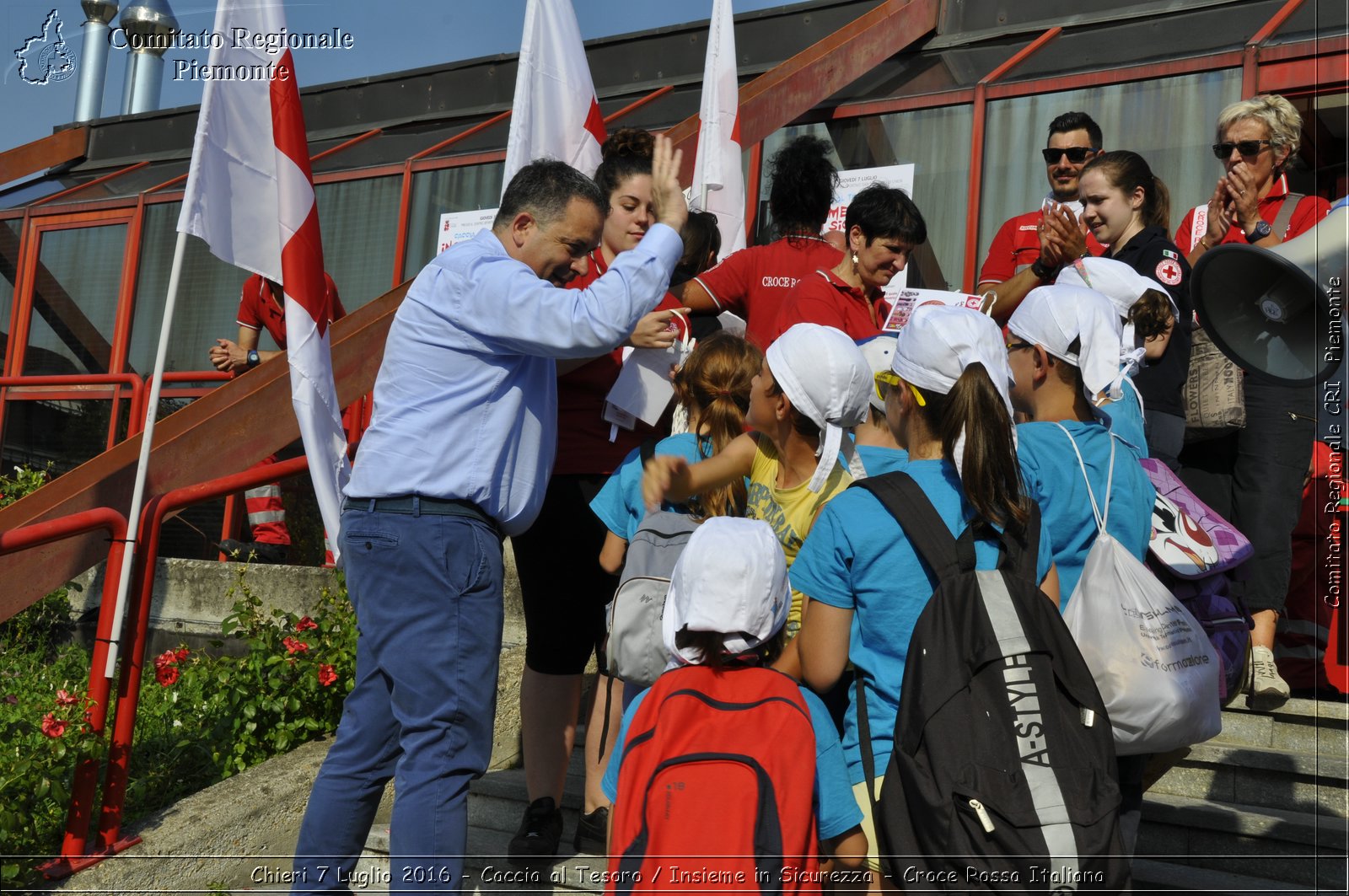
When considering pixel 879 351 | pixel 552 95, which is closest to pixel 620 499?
pixel 879 351

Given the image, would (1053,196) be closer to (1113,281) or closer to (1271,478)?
(1271,478)

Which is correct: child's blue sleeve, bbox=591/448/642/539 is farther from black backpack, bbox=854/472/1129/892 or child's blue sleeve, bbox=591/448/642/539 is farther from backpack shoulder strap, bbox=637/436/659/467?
black backpack, bbox=854/472/1129/892

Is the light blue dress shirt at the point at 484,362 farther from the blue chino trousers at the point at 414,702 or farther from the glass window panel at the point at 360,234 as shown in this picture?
the glass window panel at the point at 360,234

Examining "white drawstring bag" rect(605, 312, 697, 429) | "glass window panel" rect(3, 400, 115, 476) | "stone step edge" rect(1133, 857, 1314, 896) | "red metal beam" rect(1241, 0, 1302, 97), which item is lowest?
"stone step edge" rect(1133, 857, 1314, 896)

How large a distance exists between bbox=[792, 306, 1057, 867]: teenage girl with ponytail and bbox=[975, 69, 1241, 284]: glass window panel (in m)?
5.00

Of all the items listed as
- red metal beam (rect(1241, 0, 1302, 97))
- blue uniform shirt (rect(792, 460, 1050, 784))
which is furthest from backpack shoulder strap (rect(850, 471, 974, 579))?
red metal beam (rect(1241, 0, 1302, 97))

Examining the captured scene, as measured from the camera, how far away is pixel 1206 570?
325 cm

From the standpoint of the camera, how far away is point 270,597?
688 centimetres

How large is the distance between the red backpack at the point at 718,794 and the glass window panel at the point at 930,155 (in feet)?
18.5

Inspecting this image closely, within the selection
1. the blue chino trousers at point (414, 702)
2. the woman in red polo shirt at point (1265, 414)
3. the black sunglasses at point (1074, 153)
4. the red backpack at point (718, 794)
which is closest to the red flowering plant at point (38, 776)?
the blue chino trousers at point (414, 702)

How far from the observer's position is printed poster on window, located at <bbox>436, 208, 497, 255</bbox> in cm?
926

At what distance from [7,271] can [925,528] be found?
38.7 feet

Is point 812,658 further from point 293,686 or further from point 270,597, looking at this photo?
point 270,597

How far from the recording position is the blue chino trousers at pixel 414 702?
3.03m
